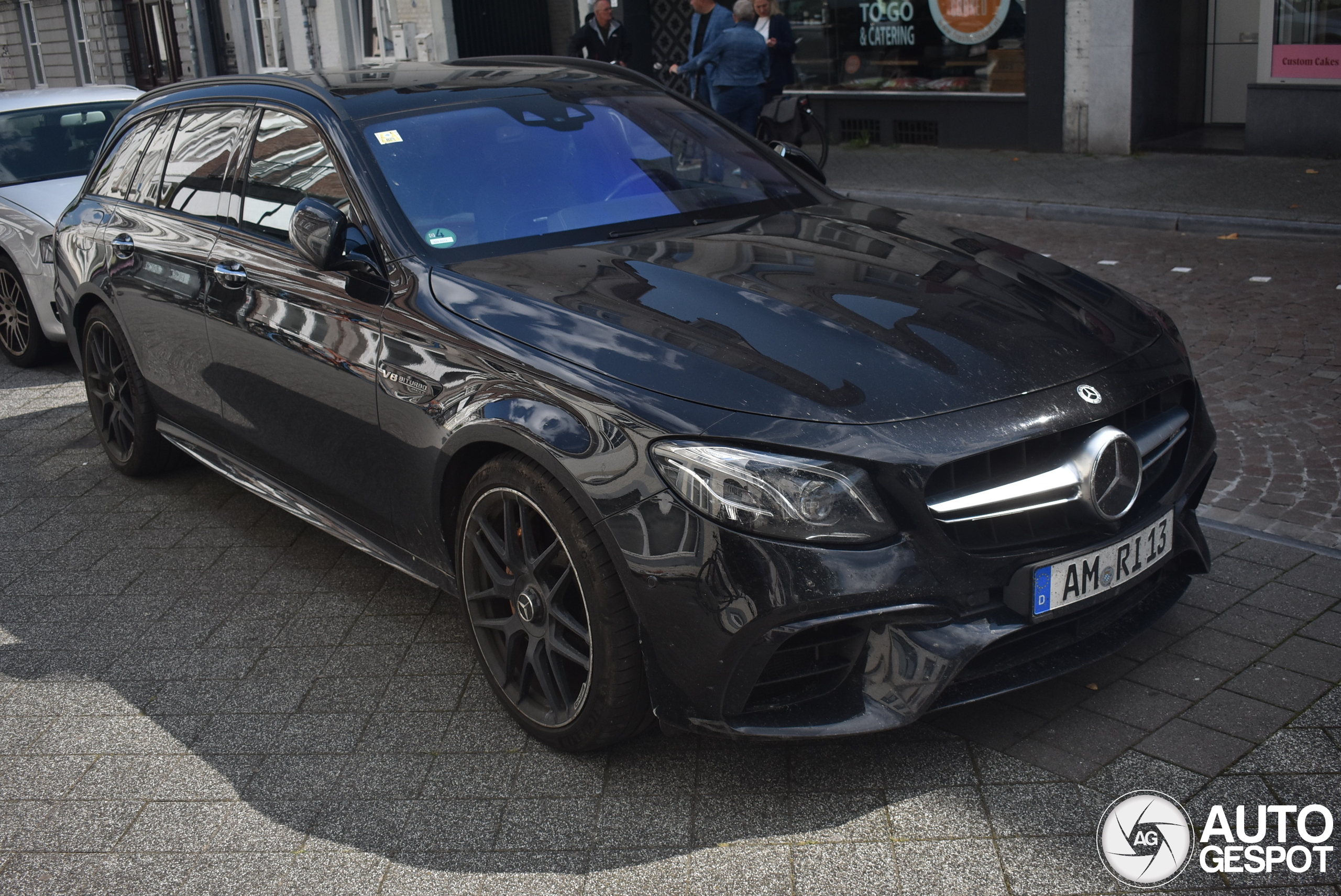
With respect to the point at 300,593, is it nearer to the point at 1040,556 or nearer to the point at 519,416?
the point at 519,416

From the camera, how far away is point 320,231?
3664 millimetres

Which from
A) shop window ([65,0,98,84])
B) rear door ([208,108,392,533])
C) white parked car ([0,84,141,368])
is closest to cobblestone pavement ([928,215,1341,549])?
rear door ([208,108,392,533])

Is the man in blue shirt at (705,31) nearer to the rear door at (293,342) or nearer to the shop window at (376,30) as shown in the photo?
the rear door at (293,342)

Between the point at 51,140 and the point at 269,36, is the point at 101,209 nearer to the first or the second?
the point at 51,140

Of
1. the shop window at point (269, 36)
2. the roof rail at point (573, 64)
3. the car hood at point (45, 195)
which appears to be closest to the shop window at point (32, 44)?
the shop window at point (269, 36)

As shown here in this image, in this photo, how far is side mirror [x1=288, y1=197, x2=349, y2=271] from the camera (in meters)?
3.65

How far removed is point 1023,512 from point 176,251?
10.9 ft

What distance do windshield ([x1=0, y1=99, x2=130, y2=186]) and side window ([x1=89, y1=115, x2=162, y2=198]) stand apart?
8.96 ft

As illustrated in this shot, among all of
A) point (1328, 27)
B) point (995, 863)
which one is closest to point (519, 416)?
point (995, 863)

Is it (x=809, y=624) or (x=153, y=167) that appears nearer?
(x=809, y=624)

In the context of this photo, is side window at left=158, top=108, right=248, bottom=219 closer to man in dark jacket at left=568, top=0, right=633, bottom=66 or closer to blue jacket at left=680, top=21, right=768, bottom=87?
blue jacket at left=680, top=21, right=768, bottom=87

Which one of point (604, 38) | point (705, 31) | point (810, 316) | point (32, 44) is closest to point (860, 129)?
point (705, 31)

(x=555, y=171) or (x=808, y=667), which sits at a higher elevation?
(x=555, y=171)

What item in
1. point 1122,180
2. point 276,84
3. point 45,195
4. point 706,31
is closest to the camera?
point 276,84
